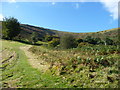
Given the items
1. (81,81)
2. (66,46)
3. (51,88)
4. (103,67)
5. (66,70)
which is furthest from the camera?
(66,46)

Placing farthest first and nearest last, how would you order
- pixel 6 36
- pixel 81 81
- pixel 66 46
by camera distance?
pixel 6 36
pixel 66 46
pixel 81 81

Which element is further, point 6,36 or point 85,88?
point 6,36

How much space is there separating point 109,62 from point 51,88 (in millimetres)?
5185

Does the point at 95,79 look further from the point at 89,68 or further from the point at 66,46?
the point at 66,46

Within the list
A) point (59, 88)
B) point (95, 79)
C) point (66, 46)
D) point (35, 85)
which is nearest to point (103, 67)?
point (95, 79)

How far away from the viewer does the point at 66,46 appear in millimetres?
31953

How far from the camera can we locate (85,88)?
6746 millimetres

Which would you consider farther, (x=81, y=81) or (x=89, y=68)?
(x=89, y=68)

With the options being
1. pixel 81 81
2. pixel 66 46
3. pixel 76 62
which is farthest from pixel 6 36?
pixel 81 81

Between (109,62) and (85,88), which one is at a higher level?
(109,62)

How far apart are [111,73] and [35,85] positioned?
15.8 ft

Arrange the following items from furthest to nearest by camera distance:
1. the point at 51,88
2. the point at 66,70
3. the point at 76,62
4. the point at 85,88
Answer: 1. the point at 76,62
2. the point at 66,70
3. the point at 51,88
4. the point at 85,88

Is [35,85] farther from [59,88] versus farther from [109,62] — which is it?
[109,62]

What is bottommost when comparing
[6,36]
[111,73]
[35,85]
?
[35,85]
